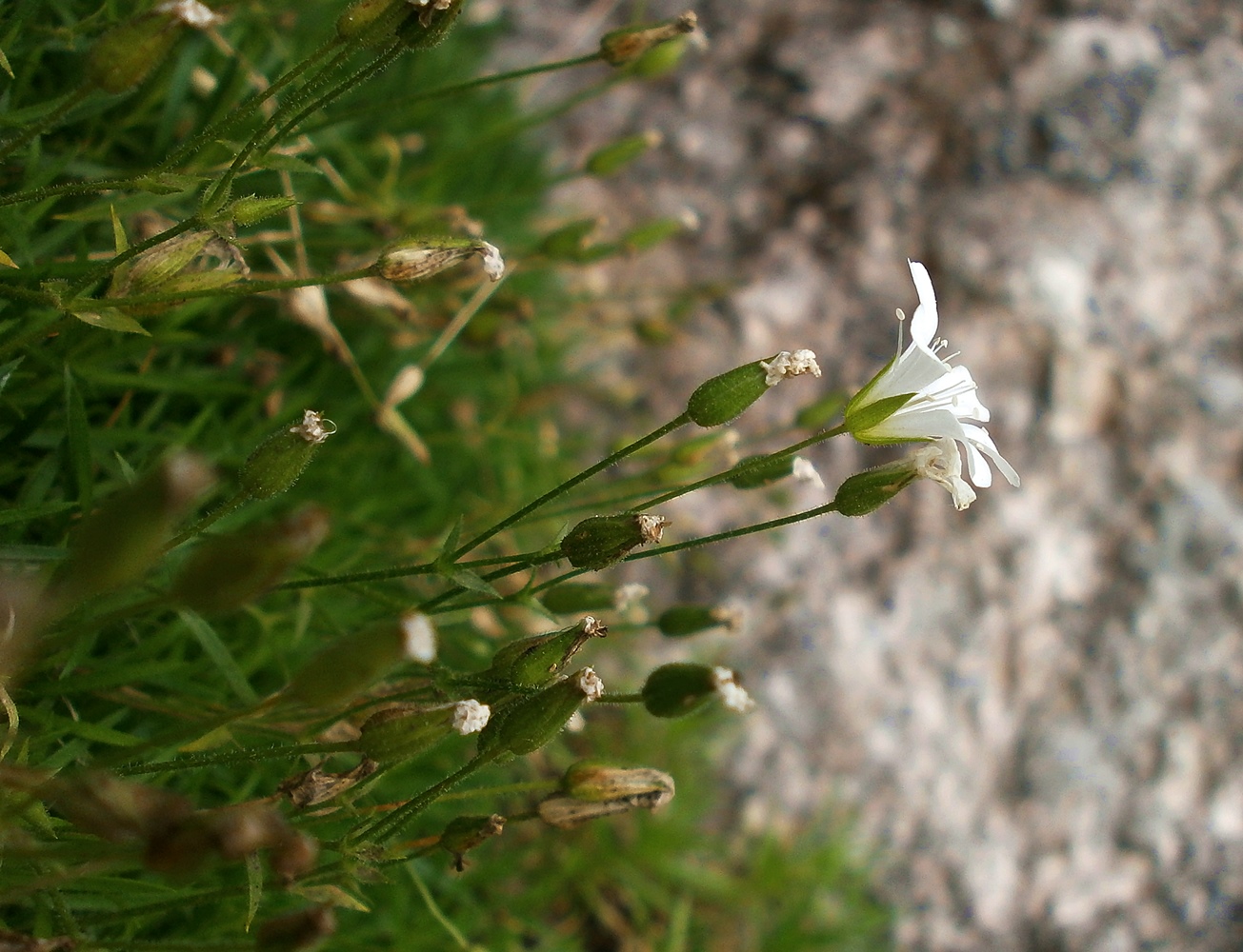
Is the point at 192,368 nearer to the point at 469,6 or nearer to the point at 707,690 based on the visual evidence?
the point at 707,690

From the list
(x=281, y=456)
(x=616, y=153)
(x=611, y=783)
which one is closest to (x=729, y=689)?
(x=611, y=783)

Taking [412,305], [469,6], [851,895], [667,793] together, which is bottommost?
[851,895]

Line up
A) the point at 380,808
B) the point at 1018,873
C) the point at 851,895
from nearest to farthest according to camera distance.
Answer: the point at 380,808
the point at 851,895
the point at 1018,873

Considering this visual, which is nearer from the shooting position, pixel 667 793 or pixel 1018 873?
pixel 667 793

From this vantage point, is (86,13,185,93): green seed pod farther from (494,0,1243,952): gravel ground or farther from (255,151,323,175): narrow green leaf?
(494,0,1243,952): gravel ground

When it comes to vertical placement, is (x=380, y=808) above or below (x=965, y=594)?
above

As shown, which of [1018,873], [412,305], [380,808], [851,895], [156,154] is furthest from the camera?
[1018,873]

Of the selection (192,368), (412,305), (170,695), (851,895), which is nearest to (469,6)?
(412,305)
